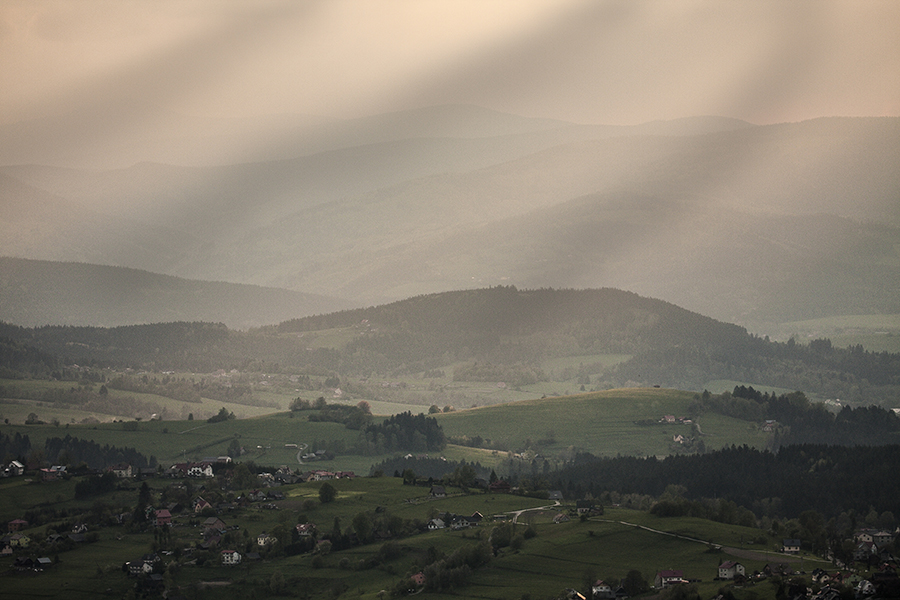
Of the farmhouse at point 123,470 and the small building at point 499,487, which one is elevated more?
the farmhouse at point 123,470

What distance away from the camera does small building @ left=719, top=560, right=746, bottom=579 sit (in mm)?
83863

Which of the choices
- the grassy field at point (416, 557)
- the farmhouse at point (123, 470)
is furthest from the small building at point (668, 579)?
the farmhouse at point (123, 470)

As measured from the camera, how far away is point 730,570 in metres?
84.6

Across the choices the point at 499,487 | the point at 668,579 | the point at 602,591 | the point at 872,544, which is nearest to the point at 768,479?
the point at 499,487

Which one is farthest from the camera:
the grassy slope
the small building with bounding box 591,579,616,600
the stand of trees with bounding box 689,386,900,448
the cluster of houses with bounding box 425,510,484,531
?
the stand of trees with bounding box 689,386,900,448

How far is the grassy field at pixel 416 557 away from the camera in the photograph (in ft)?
295

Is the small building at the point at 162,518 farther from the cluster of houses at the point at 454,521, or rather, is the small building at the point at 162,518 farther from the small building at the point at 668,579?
the small building at the point at 668,579

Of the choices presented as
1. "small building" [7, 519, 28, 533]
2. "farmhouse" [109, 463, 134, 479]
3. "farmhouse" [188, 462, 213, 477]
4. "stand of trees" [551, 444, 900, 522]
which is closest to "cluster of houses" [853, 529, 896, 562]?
"stand of trees" [551, 444, 900, 522]

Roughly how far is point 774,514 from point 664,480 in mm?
18432

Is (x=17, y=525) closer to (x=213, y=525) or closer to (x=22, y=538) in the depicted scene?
(x=22, y=538)

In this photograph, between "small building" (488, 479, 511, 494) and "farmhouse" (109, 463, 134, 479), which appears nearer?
"small building" (488, 479, 511, 494)

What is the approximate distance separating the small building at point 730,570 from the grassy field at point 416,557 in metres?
1.07

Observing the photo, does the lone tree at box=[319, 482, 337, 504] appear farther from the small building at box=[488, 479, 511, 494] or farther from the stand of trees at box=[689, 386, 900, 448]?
the stand of trees at box=[689, 386, 900, 448]

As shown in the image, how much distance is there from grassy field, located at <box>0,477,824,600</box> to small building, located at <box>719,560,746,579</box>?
1.07 meters
